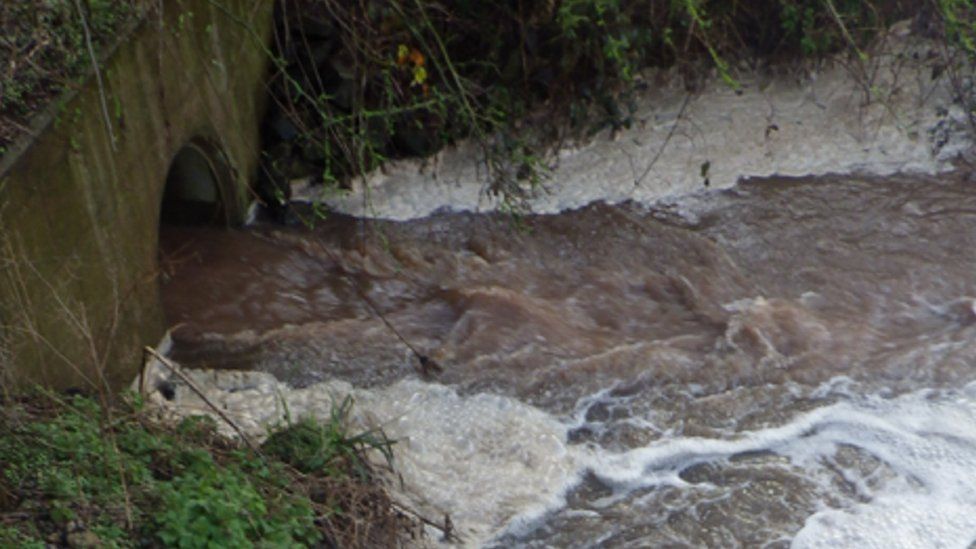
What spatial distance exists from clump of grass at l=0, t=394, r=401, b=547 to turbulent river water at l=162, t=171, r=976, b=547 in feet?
1.83

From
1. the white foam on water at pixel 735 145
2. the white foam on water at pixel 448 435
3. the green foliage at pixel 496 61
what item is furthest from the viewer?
the white foam on water at pixel 735 145

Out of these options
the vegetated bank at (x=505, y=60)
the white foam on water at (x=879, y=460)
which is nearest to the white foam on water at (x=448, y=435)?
the white foam on water at (x=879, y=460)

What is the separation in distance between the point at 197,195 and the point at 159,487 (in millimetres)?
3247

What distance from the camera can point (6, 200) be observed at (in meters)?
4.36

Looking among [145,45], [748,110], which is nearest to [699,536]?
[145,45]

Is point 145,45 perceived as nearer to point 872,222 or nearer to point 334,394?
point 334,394

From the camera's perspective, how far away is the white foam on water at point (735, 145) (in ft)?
24.8

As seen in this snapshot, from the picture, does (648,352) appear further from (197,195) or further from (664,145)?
(197,195)

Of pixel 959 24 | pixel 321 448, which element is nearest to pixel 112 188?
pixel 321 448

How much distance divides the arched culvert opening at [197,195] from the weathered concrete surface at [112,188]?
0.05 meters

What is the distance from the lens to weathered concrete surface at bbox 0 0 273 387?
444 centimetres

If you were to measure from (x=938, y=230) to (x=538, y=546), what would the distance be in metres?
3.47

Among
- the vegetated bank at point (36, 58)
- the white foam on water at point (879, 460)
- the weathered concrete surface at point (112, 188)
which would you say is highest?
the vegetated bank at point (36, 58)

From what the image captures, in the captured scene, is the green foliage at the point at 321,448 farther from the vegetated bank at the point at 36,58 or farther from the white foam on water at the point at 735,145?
the white foam on water at the point at 735,145
